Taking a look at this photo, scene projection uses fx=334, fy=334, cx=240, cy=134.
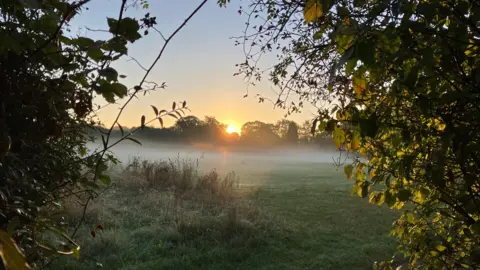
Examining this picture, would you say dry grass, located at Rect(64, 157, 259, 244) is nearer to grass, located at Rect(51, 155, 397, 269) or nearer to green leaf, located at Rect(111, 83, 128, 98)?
grass, located at Rect(51, 155, 397, 269)

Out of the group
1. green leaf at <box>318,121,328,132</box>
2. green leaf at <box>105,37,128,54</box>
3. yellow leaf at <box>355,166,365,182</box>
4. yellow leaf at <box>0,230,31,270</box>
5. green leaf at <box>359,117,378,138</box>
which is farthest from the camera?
yellow leaf at <box>355,166,365,182</box>

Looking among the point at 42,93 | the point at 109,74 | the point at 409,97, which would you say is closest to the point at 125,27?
the point at 109,74

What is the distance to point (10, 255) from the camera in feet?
1.09

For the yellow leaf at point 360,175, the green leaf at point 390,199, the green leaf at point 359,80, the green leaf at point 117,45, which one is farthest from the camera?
the yellow leaf at point 360,175

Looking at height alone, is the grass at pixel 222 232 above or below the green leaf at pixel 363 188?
below

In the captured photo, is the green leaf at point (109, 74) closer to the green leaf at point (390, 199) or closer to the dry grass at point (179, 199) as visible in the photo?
the green leaf at point (390, 199)

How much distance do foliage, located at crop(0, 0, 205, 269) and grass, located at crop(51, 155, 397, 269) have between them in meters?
1.48

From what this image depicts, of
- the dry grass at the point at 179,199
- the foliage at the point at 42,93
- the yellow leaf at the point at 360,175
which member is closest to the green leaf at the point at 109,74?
the foliage at the point at 42,93

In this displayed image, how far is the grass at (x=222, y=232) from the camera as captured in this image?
3963mm

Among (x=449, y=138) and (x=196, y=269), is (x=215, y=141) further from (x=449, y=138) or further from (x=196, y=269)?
(x=449, y=138)

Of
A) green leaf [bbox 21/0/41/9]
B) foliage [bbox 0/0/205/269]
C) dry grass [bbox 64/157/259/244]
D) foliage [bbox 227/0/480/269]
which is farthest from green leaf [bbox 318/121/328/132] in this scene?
dry grass [bbox 64/157/259/244]

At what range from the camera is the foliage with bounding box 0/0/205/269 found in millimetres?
760

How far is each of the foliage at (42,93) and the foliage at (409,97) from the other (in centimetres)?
47

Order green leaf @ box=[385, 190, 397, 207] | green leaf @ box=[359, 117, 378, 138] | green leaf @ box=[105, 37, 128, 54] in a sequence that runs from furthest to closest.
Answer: green leaf @ box=[385, 190, 397, 207] → green leaf @ box=[359, 117, 378, 138] → green leaf @ box=[105, 37, 128, 54]
